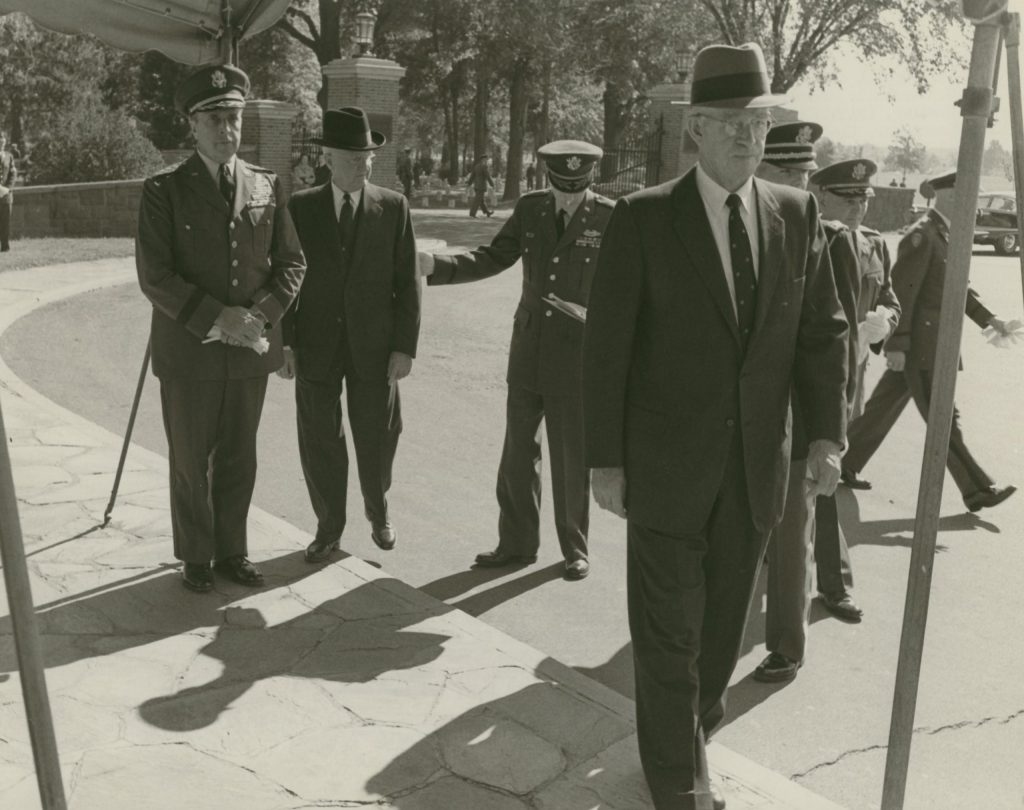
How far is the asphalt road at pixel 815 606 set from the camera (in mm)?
4379

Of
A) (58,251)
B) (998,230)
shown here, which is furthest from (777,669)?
(998,230)

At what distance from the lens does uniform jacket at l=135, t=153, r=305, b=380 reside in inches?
205

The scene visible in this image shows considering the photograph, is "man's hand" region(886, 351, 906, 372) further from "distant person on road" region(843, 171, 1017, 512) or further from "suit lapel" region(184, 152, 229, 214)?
"suit lapel" region(184, 152, 229, 214)

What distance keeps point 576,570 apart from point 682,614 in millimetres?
2279

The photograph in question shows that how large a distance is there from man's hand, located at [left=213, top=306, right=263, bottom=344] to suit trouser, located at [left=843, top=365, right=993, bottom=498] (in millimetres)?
4000

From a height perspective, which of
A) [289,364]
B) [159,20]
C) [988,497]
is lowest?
[988,497]

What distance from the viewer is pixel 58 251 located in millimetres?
20406

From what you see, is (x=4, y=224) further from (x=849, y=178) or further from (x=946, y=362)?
(x=946, y=362)

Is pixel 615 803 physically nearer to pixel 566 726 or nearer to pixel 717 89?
pixel 566 726

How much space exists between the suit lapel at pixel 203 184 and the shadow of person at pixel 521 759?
2.37 meters

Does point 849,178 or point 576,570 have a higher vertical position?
point 849,178

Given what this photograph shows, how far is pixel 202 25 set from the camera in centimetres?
602

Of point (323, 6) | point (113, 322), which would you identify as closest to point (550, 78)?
point (323, 6)

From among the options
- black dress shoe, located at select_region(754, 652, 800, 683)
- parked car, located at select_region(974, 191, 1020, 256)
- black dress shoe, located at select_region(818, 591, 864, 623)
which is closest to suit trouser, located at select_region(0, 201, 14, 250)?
black dress shoe, located at select_region(818, 591, 864, 623)
